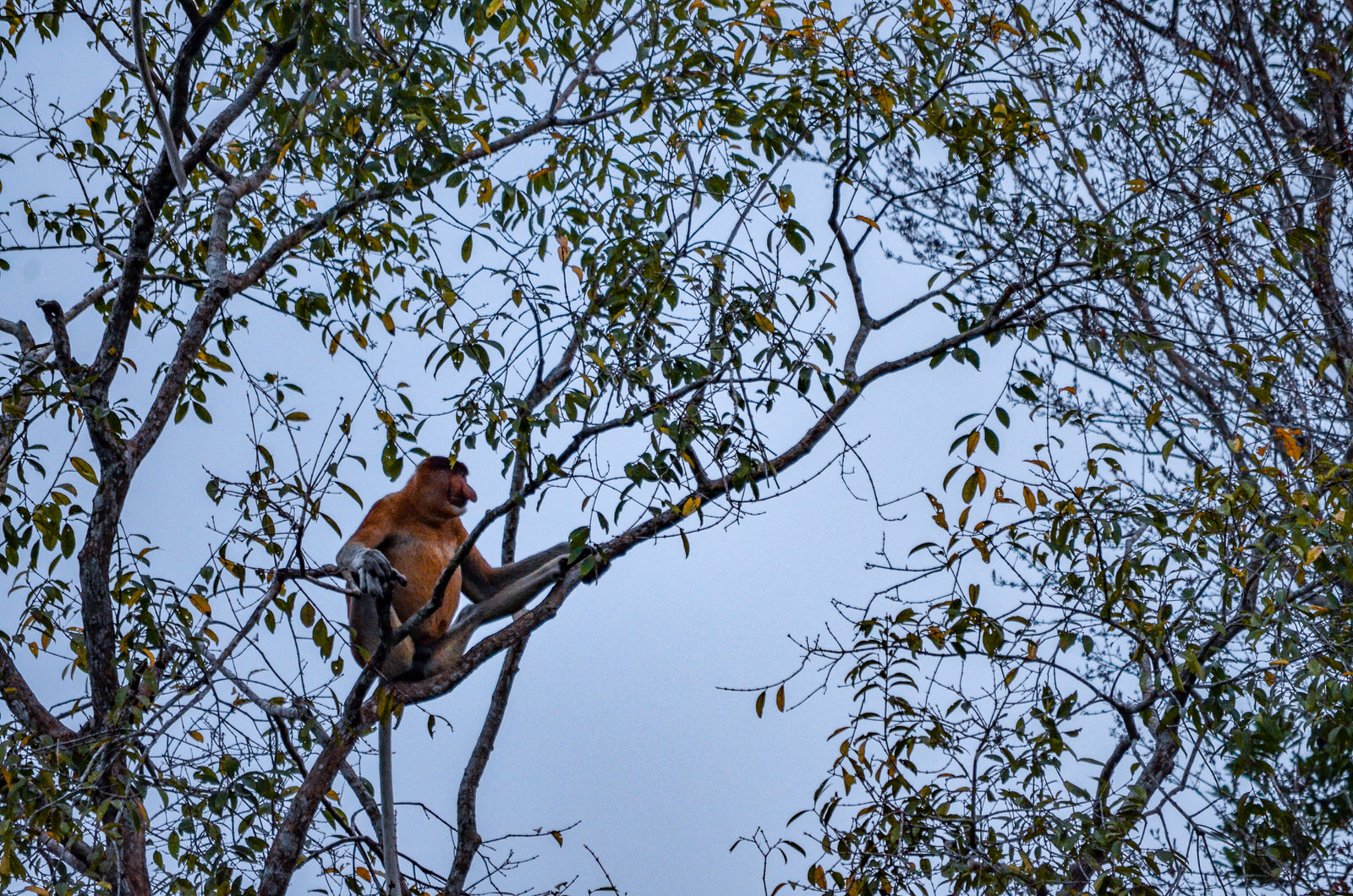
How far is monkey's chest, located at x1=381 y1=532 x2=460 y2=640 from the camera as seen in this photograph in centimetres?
535

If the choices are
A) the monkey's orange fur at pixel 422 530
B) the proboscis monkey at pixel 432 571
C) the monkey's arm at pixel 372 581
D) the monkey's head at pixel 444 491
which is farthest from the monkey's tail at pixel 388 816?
the monkey's head at pixel 444 491

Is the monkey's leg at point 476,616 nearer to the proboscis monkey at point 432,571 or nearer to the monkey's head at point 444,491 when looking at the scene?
the proboscis monkey at point 432,571

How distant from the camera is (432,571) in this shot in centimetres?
550

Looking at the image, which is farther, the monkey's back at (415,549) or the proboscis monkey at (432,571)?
the monkey's back at (415,549)

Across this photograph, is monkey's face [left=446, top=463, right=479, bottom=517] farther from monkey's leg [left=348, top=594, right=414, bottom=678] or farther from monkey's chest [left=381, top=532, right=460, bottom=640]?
monkey's leg [left=348, top=594, right=414, bottom=678]

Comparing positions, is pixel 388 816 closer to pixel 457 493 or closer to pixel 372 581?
→ pixel 372 581

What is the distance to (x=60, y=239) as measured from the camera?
4.86 metres

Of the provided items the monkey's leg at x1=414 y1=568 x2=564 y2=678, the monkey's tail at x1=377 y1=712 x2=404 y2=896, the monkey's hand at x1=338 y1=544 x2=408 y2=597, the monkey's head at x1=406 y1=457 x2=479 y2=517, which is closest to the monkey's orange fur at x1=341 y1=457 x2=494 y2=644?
the monkey's head at x1=406 y1=457 x2=479 y2=517

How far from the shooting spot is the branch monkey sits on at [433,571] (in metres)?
5.13

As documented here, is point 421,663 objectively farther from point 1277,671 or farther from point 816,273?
point 1277,671

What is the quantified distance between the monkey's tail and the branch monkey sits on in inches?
39.9

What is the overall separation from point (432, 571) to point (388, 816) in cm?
181

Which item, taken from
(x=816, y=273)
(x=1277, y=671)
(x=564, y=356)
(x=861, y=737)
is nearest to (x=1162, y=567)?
(x=1277, y=671)

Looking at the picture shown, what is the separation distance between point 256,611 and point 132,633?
1.80 ft
